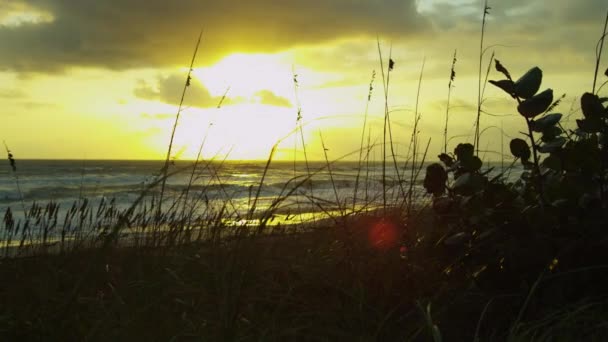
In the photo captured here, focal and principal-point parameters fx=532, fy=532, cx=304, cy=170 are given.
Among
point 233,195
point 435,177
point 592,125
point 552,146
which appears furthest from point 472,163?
point 233,195

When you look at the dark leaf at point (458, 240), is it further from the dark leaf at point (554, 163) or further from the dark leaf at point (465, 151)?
the dark leaf at point (554, 163)

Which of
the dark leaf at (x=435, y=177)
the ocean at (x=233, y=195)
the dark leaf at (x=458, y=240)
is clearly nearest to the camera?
the dark leaf at (x=458, y=240)

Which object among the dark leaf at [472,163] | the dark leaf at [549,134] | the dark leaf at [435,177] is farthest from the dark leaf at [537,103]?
the dark leaf at [435,177]

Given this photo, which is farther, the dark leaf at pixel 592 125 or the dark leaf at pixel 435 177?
the dark leaf at pixel 435 177

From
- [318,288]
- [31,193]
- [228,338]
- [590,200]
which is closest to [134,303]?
[228,338]

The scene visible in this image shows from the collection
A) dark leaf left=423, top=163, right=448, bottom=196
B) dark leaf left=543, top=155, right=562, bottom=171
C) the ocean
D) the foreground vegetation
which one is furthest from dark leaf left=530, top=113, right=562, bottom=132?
the ocean

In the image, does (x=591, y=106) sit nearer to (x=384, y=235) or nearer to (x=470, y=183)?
(x=470, y=183)

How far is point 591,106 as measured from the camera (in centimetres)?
214

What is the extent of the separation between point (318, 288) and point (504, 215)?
799 millimetres

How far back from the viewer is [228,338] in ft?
5.58

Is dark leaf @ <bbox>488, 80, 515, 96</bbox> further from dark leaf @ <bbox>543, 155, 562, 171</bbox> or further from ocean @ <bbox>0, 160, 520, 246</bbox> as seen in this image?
ocean @ <bbox>0, 160, 520, 246</bbox>

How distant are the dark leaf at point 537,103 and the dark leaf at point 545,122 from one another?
81mm

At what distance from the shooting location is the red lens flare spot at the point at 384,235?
2428mm

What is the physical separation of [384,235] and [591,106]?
103 cm
